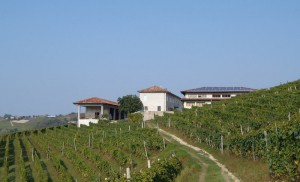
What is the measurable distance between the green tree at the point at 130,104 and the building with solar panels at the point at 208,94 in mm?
14744

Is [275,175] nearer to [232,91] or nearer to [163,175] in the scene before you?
[163,175]

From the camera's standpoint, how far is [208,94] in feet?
247

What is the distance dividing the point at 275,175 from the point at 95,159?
1725 centimetres

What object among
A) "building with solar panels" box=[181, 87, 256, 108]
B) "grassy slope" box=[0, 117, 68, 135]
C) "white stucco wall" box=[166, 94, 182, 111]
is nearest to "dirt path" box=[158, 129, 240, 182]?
"white stucco wall" box=[166, 94, 182, 111]

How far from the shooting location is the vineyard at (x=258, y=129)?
14.7m

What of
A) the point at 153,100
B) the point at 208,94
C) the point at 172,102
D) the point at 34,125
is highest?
the point at 208,94

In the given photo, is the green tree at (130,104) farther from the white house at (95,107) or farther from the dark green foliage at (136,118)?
the dark green foliage at (136,118)

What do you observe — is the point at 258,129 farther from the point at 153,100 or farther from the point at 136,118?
the point at 153,100

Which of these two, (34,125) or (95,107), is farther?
(34,125)

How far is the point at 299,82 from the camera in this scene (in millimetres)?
51562

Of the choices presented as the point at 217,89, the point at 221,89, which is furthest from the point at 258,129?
the point at 217,89

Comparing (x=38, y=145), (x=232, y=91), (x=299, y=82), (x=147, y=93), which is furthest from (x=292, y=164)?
(x=232, y=91)

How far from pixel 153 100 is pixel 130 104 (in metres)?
6.65

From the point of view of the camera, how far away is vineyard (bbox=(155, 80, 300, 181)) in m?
14.7
